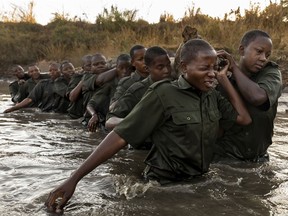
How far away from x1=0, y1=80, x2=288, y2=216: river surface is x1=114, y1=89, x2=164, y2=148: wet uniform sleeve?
45 centimetres

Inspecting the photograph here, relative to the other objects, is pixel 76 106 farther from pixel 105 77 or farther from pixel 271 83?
pixel 271 83

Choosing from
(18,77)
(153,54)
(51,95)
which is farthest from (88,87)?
(18,77)

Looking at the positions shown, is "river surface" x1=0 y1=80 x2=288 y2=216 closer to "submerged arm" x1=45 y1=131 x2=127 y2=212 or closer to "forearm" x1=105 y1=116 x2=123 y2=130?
"submerged arm" x1=45 y1=131 x2=127 y2=212

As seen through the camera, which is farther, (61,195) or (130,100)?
(130,100)

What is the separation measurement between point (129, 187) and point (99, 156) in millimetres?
589

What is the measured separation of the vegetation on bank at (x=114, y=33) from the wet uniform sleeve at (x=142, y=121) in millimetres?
8512

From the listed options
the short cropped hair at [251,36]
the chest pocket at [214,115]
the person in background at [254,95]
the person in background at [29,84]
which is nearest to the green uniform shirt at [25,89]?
the person in background at [29,84]

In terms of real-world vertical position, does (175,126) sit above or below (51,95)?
above

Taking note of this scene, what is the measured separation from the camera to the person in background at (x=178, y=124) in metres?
2.92

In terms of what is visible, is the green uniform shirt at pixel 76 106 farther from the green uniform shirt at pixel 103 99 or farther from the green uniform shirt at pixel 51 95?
the green uniform shirt at pixel 103 99

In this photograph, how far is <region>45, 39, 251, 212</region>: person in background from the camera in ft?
9.59

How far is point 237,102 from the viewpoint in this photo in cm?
354

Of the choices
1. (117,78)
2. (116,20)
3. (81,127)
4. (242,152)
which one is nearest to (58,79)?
(81,127)

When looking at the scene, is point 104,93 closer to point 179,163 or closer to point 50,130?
point 50,130
